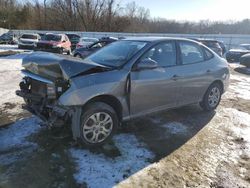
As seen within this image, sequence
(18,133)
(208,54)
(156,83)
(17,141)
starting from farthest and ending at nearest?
(208,54)
(156,83)
(18,133)
(17,141)

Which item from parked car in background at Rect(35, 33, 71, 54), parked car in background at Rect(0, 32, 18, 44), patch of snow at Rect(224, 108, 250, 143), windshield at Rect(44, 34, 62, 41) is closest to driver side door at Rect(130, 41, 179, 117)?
patch of snow at Rect(224, 108, 250, 143)

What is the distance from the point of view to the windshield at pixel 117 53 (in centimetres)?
463

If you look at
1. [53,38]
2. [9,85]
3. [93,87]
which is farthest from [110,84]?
[53,38]

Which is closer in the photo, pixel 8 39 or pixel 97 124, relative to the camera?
pixel 97 124

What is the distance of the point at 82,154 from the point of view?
405 cm

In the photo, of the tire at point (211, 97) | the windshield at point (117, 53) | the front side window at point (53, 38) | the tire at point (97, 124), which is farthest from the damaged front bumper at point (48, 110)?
the front side window at point (53, 38)

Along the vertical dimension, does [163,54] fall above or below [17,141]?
above

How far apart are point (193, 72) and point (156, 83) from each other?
3.80 feet

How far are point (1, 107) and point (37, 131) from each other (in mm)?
1754

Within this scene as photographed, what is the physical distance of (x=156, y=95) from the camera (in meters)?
4.88

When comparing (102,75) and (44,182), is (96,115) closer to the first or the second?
(102,75)

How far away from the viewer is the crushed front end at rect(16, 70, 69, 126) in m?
3.98

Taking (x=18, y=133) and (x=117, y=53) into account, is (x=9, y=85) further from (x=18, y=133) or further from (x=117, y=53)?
(x=117, y=53)

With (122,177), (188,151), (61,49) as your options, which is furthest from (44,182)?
(61,49)
